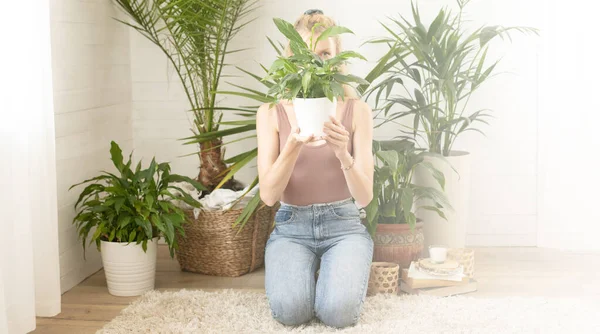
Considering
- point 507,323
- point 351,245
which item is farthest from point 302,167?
point 507,323

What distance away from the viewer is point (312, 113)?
214 cm

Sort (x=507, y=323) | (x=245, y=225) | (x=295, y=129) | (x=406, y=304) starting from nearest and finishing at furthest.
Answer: (x=295, y=129) < (x=507, y=323) < (x=406, y=304) < (x=245, y=225)

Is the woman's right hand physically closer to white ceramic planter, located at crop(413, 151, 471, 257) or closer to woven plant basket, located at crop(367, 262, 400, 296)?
woven plant basket, located at crop(367, 262, 400, 296)

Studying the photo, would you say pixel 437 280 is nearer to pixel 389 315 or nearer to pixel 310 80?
Answer: pixel 389 315

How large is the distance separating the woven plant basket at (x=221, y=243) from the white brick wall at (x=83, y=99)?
0.46 metres

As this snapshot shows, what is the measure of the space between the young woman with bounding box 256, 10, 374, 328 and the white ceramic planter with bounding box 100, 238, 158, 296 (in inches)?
22.6

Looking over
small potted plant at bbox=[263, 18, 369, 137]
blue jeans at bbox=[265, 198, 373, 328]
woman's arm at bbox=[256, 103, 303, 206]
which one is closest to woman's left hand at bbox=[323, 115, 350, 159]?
small potted plant at bbox=[263, 18, 369, 137]

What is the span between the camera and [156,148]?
3771mm

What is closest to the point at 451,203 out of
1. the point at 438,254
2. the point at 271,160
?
the point at 438,254

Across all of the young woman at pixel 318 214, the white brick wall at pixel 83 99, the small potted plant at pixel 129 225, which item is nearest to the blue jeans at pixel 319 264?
the young woman at pixel 318 214

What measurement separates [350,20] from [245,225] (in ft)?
3.72

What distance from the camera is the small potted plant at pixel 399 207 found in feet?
9.71

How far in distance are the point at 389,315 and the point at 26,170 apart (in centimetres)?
133

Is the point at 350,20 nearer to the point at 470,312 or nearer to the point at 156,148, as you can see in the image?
the point at 156,148
